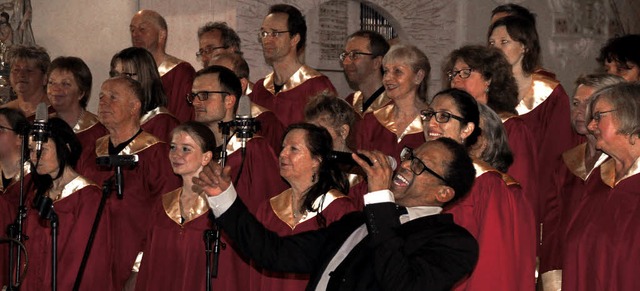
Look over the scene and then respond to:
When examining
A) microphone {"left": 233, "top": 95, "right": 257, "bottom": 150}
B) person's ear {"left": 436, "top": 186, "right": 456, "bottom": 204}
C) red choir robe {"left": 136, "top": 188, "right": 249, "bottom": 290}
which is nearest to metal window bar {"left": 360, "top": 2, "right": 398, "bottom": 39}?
red choir robe {"left": 136, "top": 188, "right": 249, "bottom": 290}

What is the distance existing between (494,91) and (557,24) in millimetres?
5427

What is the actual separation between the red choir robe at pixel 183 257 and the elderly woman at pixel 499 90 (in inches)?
61.0

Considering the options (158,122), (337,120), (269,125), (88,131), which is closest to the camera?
(337,120)

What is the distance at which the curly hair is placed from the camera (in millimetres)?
6238

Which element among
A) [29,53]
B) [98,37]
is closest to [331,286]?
[29,53]

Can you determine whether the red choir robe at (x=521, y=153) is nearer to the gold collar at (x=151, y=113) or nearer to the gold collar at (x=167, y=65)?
the gold collar at (x=151, y=113)

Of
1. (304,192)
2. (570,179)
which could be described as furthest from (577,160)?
(304,192)

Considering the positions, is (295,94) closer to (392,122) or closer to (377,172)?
(392,122)

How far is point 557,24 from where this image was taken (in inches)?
451

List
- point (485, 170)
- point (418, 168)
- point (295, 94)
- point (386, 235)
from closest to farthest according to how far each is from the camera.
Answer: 1. point (386, 235)
2. point (418, 168)
3. point (485, 170)
4. point (295, 94)

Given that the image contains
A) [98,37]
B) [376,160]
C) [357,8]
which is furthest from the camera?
[357,8]

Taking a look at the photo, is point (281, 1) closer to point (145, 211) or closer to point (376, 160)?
point (145, 211)

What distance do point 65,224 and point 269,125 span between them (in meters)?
1.57

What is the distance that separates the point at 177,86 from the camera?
330 inches
